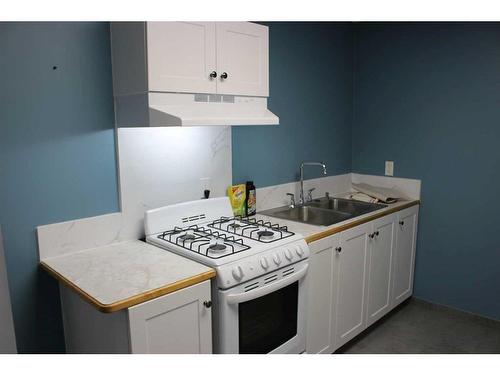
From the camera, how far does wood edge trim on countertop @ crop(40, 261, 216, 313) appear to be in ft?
4.64

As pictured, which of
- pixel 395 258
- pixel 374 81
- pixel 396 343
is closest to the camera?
pixel 396 343

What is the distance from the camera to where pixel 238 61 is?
2.10m

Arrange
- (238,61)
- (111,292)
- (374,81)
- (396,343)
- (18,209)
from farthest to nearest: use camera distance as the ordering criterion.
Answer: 1. (374,81)
2. (396,343)
3. (238,61)
4. (18,209)
5. (111,292)

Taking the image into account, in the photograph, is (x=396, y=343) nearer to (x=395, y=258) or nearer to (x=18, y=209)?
(x=395, y=258)

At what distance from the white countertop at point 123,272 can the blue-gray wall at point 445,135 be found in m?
2.15

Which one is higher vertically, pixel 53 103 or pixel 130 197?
pixel 53 103

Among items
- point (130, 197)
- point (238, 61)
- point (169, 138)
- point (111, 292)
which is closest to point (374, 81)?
point (238, 61)

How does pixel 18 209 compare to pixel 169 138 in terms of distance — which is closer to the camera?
pixel 18 209

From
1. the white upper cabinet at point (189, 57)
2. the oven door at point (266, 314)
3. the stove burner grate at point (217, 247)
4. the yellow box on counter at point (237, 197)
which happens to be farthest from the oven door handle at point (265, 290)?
the white upper cabinet at point (189, 57)

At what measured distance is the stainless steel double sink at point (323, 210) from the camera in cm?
280

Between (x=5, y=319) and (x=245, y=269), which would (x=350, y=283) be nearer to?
(x=245, y=269)

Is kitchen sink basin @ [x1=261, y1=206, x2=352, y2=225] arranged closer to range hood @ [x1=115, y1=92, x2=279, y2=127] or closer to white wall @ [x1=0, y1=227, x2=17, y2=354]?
range hood @ [x1=115, y1=92, x2=279, y2=127]

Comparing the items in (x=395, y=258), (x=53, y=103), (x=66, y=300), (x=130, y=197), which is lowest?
(x=395, y=258)

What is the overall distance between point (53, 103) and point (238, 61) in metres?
0.90
